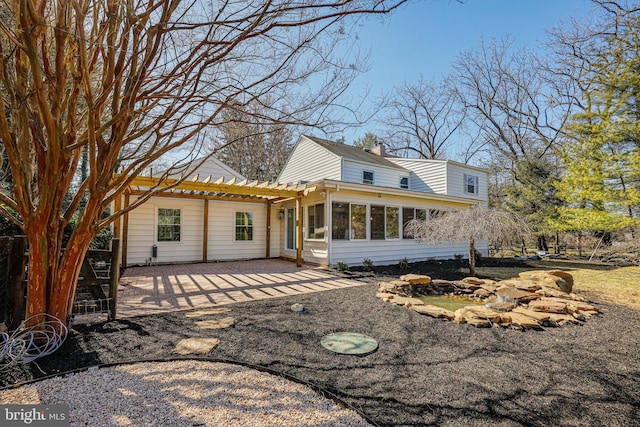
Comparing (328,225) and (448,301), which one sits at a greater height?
(328,225)

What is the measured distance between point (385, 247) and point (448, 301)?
466 centimetres

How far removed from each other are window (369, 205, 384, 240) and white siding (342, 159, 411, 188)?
351 centimetres

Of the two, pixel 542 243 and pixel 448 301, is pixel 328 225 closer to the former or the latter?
pixel 448 301

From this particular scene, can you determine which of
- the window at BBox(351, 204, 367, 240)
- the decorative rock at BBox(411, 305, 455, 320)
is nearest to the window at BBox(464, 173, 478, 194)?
the window at BBox(351, 204, 367, 240)

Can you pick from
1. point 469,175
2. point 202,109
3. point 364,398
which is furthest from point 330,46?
point 469,175

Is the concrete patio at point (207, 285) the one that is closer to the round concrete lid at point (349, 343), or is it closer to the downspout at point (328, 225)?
the downspout at point (328, 225)

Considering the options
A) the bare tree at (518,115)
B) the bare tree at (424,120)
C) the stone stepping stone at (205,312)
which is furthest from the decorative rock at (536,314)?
the bare tree at (424,120)

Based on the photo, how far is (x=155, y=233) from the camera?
9.97 metres

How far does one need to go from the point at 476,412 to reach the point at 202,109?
440 centimetres

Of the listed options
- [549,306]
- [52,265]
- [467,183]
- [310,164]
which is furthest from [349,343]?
[467,183]

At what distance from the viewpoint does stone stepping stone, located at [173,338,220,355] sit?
9.99 ft

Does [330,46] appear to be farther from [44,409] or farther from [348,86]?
[44,409]

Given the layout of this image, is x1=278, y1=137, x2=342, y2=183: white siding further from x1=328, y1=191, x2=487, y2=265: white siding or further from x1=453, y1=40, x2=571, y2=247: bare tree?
x1=453, y1=40, x2=571, y2=247: bare tree

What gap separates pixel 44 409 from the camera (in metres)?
2.02
